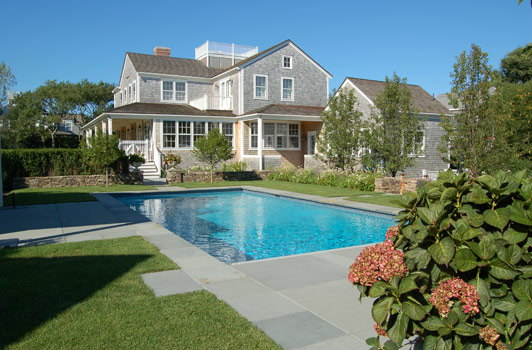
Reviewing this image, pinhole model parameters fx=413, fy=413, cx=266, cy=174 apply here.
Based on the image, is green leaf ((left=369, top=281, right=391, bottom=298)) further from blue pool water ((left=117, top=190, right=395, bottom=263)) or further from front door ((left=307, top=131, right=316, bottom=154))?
front door ((left=307, top=131, right=316, bottom=154))

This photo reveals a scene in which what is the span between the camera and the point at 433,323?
2.38 meters

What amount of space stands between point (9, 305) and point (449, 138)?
12.7 meters

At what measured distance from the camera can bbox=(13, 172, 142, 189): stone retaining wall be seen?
1881cm

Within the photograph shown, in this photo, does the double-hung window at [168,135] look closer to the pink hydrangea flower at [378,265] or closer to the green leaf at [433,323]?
the pink hydrangea flower at [378,265]

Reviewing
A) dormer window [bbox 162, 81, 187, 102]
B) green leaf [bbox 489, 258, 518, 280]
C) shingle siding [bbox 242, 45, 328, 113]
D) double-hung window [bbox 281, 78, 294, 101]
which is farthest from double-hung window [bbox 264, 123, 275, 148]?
green leaf [bbox 489, 258, 518, 280]

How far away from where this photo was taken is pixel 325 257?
6.93 metres

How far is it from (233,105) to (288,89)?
4233 millimetres

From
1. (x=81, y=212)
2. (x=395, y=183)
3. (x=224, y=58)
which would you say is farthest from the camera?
(x=224, y=58)

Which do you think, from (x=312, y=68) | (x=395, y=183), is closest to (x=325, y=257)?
(x=395, y=183)

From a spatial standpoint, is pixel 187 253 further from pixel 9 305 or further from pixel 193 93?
pixel 193 93

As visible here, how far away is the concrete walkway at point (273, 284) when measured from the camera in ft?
12.9

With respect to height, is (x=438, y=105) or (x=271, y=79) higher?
(x=271, y=79)

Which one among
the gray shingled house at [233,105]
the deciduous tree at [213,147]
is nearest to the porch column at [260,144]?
the gray shingled house at [233,105]

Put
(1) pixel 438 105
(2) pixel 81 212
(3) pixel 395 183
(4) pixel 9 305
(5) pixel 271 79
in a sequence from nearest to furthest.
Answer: (4) pixel 9 305
(2) pixel 81 212
(3) pixel 395 183
(1) pixel 438 105
(5) pixel 271 79
